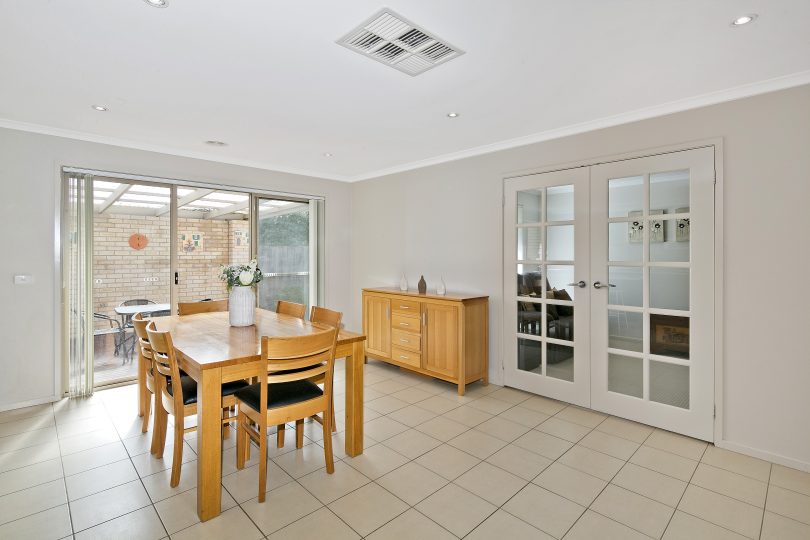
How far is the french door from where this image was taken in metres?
2.99

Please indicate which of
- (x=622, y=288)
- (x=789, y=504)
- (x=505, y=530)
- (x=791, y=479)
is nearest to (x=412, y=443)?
(x=505, y=530)

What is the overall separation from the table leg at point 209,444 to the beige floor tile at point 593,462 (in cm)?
212

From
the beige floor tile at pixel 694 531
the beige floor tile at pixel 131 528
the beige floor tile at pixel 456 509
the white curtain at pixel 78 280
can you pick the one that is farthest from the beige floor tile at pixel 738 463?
the white curtain at pixel 78 280

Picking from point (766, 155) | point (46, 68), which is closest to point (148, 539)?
point (46, 68)

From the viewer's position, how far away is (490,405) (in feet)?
12.2

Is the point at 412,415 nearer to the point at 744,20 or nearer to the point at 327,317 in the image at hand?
the point at 327,317

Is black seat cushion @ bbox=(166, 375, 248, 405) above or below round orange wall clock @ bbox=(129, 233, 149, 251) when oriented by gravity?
below

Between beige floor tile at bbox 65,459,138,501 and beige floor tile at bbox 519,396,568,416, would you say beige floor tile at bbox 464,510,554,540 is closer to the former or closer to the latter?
beige floor tile at bbox 519,396,568,416

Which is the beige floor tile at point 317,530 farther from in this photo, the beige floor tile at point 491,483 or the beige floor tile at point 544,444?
the beige floor tile at point 544,444

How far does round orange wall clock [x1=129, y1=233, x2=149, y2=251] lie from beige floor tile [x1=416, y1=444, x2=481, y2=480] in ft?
11.8

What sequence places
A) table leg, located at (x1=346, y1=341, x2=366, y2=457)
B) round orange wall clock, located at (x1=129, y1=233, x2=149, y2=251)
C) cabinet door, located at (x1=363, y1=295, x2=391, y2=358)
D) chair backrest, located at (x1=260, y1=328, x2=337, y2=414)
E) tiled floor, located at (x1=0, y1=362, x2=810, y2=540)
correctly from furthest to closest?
cabinet door, located at (x1=363, y1=295, x2=391, y2=358), round orange wall clock, located at (x1=129, y1=233, x2=149, y2=251), table leg, located at (x1=346, y1=341, x2=366, y2=457), chair backrest, located at (x1=260, y1=328, x2=337, y2=414), tiled floor, located at (x1=0, y1=362, x2=810, y2=540)

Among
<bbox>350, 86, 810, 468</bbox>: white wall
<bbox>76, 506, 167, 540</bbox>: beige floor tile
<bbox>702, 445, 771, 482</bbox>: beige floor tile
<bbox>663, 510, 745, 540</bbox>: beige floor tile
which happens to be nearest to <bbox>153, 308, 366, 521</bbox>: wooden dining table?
<bbox>76, 506, 167, 540</bbox>: beige floor tile

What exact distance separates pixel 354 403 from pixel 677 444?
7.67 ft

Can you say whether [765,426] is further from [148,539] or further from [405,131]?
[148,539]
